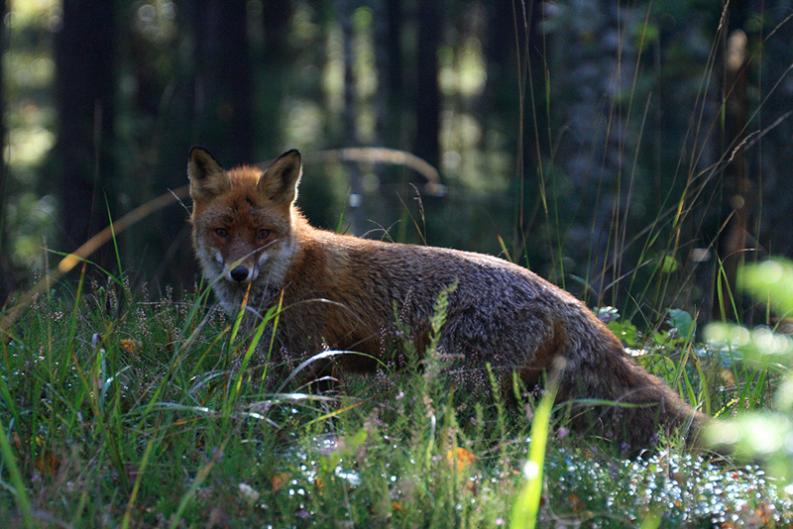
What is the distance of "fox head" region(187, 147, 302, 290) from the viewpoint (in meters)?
6.32

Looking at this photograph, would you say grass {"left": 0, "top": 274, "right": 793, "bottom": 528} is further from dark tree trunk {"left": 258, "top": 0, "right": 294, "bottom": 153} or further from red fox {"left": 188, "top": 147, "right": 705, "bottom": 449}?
dark tree trunk {"left": 258, "top": 0, "right": 294, "bottom": 153}

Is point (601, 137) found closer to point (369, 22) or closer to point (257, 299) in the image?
point (257, 299)

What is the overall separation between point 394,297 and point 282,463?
95.1 inches

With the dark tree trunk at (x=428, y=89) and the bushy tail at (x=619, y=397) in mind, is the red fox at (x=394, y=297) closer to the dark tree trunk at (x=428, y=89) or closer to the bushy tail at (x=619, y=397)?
the bushy tail at (x=619, y=397)

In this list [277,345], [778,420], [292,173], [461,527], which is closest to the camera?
[778,420]

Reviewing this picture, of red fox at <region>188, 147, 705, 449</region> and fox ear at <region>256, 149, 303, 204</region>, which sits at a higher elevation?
fox ear at <region>256, 149, 303, 204</region>

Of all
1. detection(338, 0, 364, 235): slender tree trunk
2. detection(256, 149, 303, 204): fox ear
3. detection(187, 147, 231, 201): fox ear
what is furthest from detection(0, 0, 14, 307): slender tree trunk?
detection(338, 0, 364, 235): slender tree trunk

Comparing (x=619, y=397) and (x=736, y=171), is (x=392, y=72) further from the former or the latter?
(x=619, y=397)

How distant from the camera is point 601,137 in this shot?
13352 mm

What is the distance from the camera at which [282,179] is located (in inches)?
261

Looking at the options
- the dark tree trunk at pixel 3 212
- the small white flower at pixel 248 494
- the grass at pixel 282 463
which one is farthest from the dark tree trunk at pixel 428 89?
the small white flower at pixel 248 494

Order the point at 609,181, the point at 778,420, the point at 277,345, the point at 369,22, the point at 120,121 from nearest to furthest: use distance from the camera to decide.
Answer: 1. the point at 778,420
2. the point at 277,345
3. the point at 609,181
4. the point at 120,121
5. the point at 369,22

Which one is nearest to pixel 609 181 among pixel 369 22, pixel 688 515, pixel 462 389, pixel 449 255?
pixel 449 255

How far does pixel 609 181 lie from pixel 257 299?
26.3 feet
